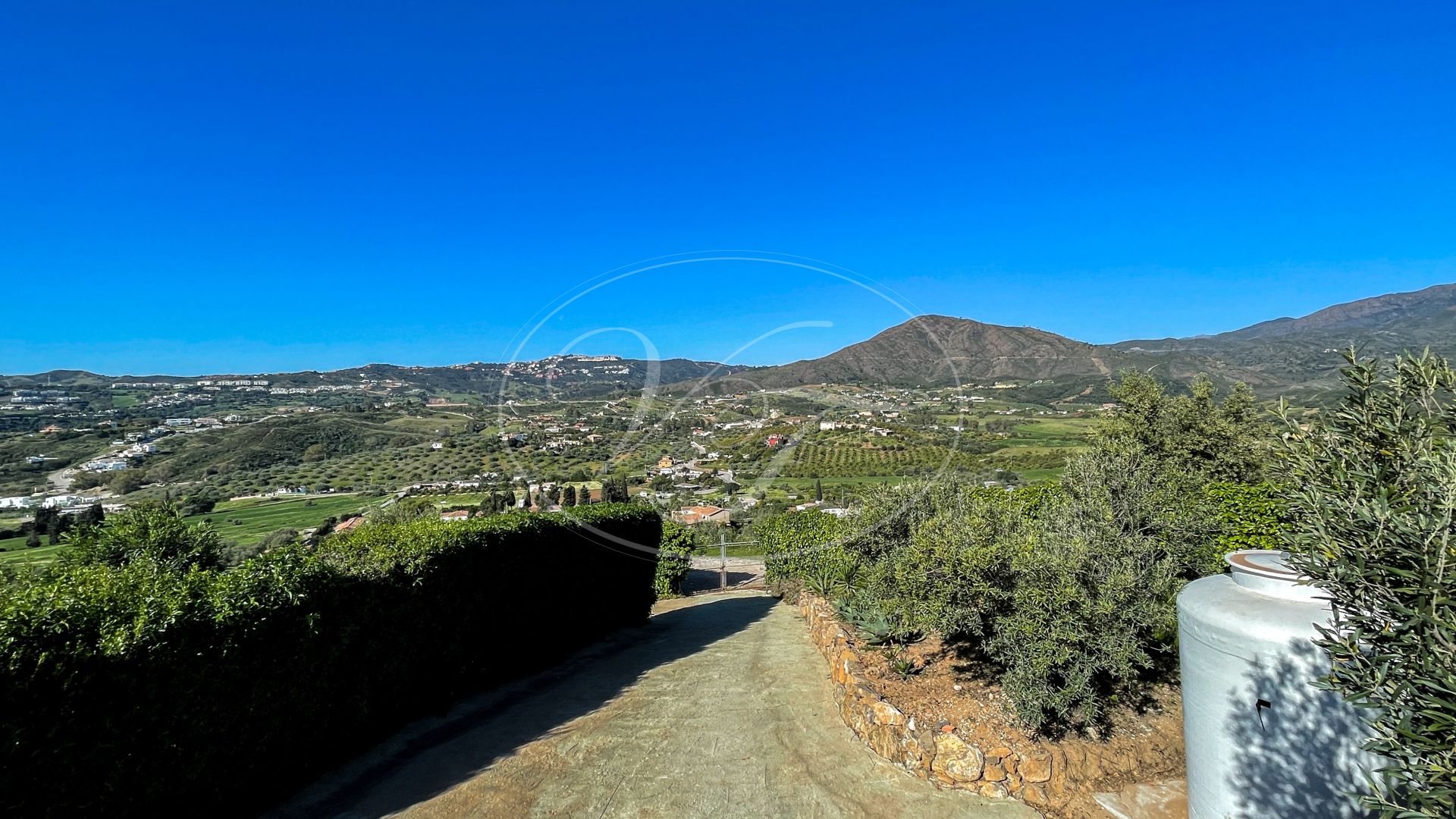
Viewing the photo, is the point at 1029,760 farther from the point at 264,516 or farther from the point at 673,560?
the point at 264,516

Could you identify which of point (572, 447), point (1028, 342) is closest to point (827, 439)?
point (572, 447)

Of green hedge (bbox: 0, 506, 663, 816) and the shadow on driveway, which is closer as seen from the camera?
green hedge (bbox: 0, 506, 663, 816)

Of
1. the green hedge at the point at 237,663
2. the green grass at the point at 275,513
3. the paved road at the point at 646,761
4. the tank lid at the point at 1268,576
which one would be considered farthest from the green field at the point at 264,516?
the tank lid at the point at 1268,576

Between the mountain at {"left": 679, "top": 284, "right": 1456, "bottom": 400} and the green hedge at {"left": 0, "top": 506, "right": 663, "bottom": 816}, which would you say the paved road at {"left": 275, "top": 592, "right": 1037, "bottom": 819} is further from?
the mountain at {"left": 679, "top": 284, "right": 1456, "bottom": 400}

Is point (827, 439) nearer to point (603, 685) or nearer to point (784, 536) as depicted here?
point (784, 536)

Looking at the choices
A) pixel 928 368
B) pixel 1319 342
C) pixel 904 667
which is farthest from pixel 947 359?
pixel 1319 342

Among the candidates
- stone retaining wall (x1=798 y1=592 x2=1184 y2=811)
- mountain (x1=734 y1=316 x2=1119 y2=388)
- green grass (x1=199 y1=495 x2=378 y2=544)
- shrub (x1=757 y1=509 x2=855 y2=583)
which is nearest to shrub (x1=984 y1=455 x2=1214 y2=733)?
stone retaining wall (x1=798 y1=592 x2=1184 y2=811)
